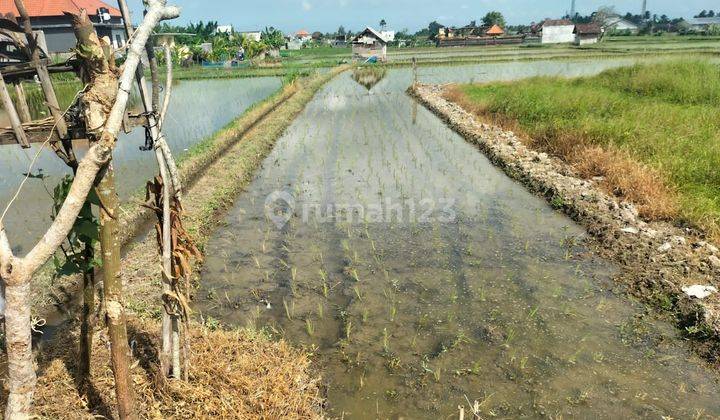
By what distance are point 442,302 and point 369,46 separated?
37279mm

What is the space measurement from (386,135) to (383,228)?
6.82 metres

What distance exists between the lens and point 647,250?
18.9 feet

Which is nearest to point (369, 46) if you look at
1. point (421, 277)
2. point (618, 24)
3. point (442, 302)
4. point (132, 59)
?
point (421, 277)

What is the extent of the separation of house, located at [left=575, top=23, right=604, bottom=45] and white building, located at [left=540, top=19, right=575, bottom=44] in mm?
3835

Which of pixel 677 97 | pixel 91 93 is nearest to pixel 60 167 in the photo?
pixel 91 93

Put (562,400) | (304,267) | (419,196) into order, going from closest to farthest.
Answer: (562,400)
(304,267)
(419,196)

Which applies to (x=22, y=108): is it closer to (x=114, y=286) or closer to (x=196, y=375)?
(x=114, y=286)

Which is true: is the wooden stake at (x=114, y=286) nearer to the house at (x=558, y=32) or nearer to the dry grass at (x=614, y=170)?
the dry grass at (x=614, y=170)

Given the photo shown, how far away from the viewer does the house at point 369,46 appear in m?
37.6

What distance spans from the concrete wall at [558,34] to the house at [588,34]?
3962 millimetres

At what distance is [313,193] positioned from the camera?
8.80 meters

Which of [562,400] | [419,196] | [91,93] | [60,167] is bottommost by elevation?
[562,400]

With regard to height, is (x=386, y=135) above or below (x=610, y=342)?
above

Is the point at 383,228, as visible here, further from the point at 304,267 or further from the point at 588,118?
the point at 588,118
